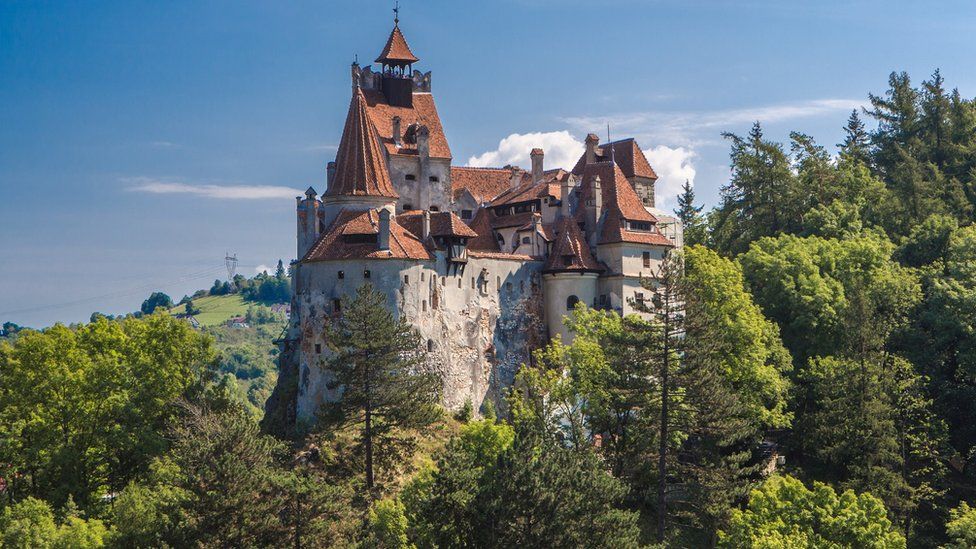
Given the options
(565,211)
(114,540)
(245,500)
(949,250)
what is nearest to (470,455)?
(245,500)

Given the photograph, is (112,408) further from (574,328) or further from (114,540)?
(574,328)

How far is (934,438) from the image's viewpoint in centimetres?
6850

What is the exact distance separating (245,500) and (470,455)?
413 inches

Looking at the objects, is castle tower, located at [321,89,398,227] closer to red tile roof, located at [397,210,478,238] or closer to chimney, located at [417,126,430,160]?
red tile roof, located at [397,210,478,238]

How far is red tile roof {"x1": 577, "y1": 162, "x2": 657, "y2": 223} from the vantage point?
259 feet

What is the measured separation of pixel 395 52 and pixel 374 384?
30.7 metres

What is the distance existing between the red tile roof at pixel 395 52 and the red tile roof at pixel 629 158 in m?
14.7

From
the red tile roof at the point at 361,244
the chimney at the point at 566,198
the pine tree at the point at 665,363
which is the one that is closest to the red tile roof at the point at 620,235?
the chimney at the point at 566,198

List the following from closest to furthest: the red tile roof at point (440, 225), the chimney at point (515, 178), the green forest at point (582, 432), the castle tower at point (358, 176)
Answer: the green forest at point (582, 432)
the red tile roof at point (440, 225)
the castle tower at point (358, 176)
the chimney at point (515, 178)

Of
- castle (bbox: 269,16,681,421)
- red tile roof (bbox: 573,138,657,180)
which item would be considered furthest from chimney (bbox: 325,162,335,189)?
red tile roof (bbox: 573,138,657,180)

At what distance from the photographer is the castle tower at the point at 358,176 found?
237 ft

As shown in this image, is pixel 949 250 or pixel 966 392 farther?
pixel 949 250

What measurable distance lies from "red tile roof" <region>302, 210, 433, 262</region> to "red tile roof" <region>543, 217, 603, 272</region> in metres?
9.97

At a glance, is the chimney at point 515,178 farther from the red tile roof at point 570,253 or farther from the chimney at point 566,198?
the red tile roof at point 570,253
